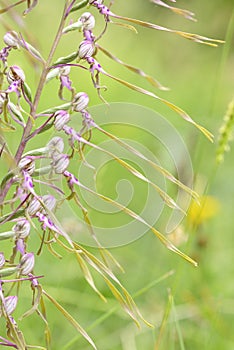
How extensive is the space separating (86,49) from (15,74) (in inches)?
2.4

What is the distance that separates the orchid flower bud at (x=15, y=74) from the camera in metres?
0.69

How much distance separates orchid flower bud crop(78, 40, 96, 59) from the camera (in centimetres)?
71

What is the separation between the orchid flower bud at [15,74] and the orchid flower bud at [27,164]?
0.06m

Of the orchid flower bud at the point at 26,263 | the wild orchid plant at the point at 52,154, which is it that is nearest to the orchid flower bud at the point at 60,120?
the wild orchid plant at the point at 52,154

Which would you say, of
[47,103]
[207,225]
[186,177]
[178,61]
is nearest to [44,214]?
[186,177]

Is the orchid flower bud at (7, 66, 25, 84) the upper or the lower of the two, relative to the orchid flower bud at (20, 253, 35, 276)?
upper

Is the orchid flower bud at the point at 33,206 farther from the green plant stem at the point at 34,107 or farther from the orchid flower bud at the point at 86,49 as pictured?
the orchid flower bud at the point at 86,49

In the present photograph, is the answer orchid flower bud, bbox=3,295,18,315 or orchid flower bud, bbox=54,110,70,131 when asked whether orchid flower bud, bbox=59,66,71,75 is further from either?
orchid flower bud, bbox=3,295,18,315

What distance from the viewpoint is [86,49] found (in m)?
0.71

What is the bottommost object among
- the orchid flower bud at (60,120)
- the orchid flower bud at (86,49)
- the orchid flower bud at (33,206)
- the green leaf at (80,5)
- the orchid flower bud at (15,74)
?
the orchid flower bud at (33,206)

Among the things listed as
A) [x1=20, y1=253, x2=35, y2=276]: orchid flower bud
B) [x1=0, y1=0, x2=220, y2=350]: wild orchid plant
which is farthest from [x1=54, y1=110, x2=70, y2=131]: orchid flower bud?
[x1=20, y1=253, x2=35, y2=276]: orchid flower bud

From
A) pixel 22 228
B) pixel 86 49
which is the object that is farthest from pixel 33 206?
pixel 86 49

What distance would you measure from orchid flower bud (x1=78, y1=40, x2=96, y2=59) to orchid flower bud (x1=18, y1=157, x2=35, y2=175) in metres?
0.09

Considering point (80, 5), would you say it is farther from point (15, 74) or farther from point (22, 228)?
point (22, 228)
